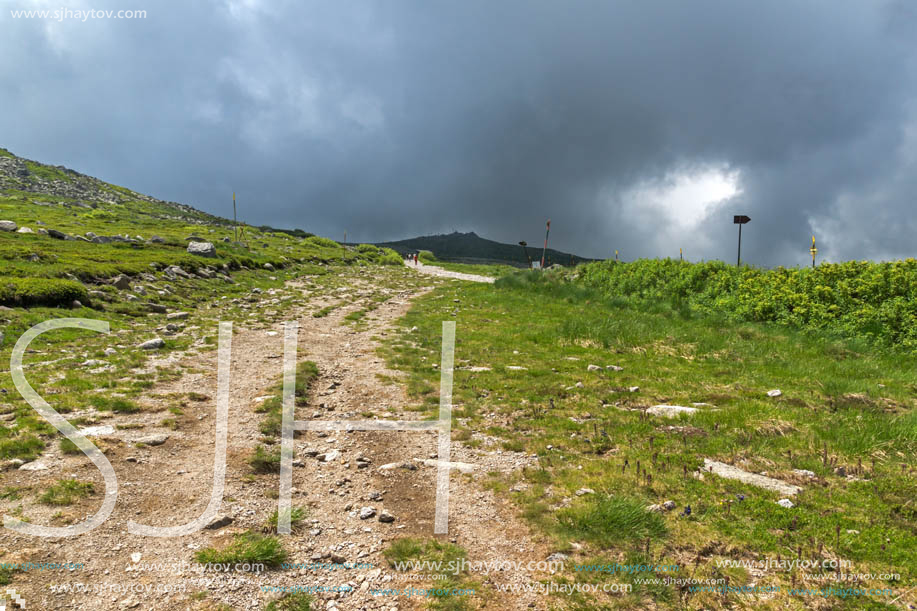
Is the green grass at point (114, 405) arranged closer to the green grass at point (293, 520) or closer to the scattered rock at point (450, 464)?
the green grass at point (293, 520)

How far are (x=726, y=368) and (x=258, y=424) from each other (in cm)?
1213

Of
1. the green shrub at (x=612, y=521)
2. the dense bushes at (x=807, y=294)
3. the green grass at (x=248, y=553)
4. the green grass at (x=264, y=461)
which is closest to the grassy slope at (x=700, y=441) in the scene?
the green shrub at (x=612, y=521)

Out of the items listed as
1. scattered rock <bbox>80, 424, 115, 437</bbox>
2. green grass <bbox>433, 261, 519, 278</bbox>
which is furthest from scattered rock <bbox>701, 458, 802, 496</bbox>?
green grass <bbox>433, 261, 519, 278</bbox>

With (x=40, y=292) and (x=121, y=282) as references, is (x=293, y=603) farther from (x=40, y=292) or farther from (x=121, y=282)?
(x=121, y=282)

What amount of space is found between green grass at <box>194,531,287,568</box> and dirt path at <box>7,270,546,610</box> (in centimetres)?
12

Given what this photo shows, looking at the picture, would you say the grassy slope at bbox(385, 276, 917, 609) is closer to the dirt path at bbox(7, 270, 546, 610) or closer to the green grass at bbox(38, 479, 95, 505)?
the dirt path at bbox(7, 270, 546, 610)

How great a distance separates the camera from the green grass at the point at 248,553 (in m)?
4.49

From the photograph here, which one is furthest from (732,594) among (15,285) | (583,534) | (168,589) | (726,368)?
(15,285)

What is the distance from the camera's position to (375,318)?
21.4 meters

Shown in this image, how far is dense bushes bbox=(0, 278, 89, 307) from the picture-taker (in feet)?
53.0

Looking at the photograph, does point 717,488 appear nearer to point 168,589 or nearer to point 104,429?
point 168,589

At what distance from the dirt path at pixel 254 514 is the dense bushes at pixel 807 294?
15068mm

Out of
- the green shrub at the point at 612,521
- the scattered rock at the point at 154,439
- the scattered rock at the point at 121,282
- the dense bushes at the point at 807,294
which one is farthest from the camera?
the scattered rock at the point at 121,282

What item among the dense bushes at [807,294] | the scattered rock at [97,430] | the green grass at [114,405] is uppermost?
the dense bushes at [807,294]
